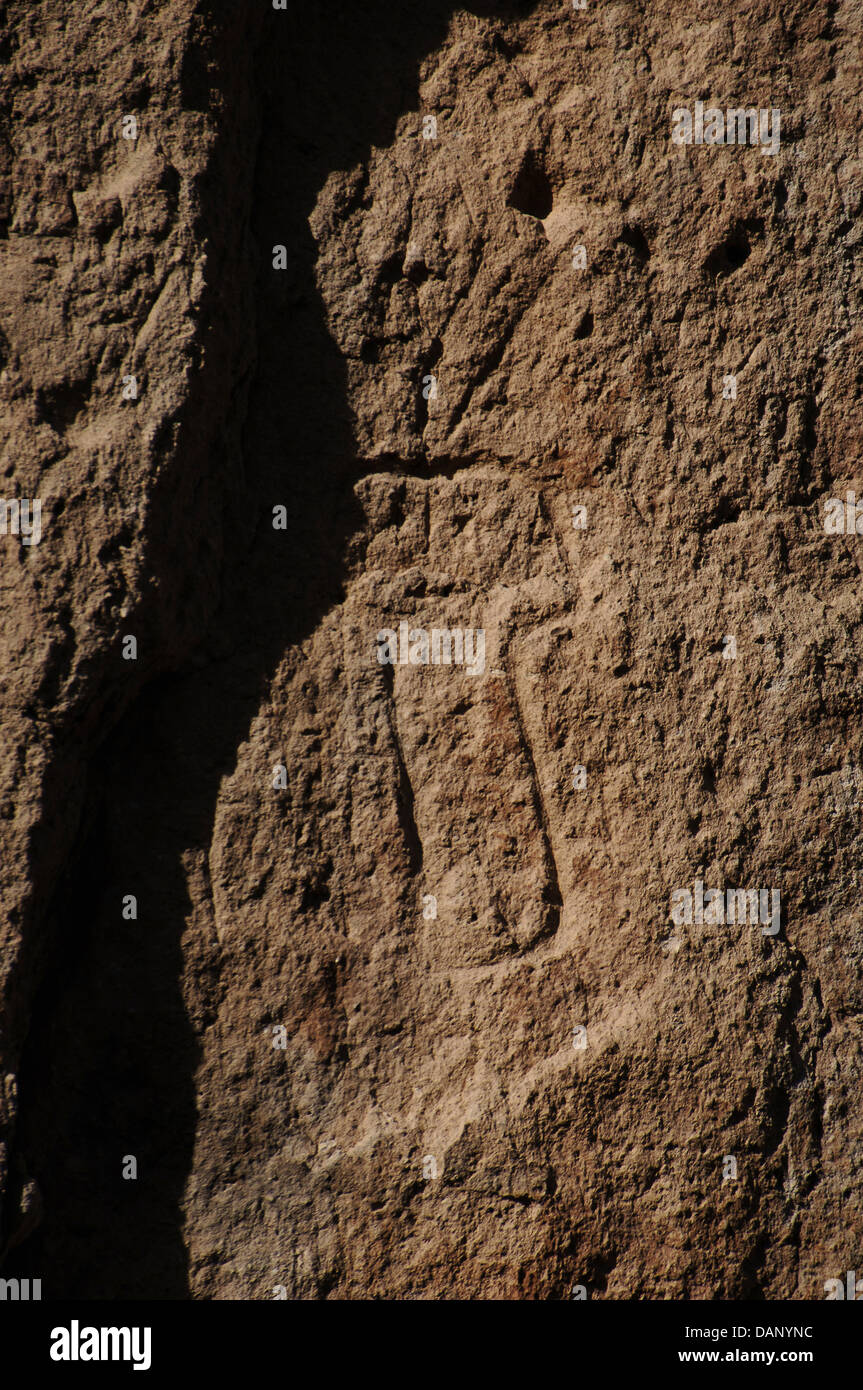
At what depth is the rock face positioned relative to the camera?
234 centimetres

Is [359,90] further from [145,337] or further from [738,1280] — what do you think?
[738,1280]

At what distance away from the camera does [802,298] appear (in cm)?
264

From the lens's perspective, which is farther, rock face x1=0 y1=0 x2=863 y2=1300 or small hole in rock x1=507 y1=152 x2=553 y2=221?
small hole in rock x1=507 y1=152 x2=553 y2=221

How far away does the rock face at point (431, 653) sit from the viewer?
7.66ft

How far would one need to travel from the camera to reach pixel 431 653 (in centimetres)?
260

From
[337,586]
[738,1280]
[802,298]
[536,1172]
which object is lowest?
[738,1280]

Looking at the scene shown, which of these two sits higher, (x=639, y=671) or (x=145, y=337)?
(x=145, y=337)

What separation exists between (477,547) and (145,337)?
858 millimetres

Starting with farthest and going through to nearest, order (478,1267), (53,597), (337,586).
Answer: (337,586), (478,1267), (53,597)

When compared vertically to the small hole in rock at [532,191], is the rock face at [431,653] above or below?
below

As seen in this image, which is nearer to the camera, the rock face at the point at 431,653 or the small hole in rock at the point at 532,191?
the rock face at the point at 431,653

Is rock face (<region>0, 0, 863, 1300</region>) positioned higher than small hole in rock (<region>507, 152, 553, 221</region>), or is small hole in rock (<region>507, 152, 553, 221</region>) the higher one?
small hole in rock (<region>507, 152, 553, 221</region>)

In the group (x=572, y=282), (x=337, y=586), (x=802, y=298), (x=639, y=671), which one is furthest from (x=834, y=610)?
(x=337, y=586)

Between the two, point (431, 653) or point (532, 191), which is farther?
point (532, 191)
